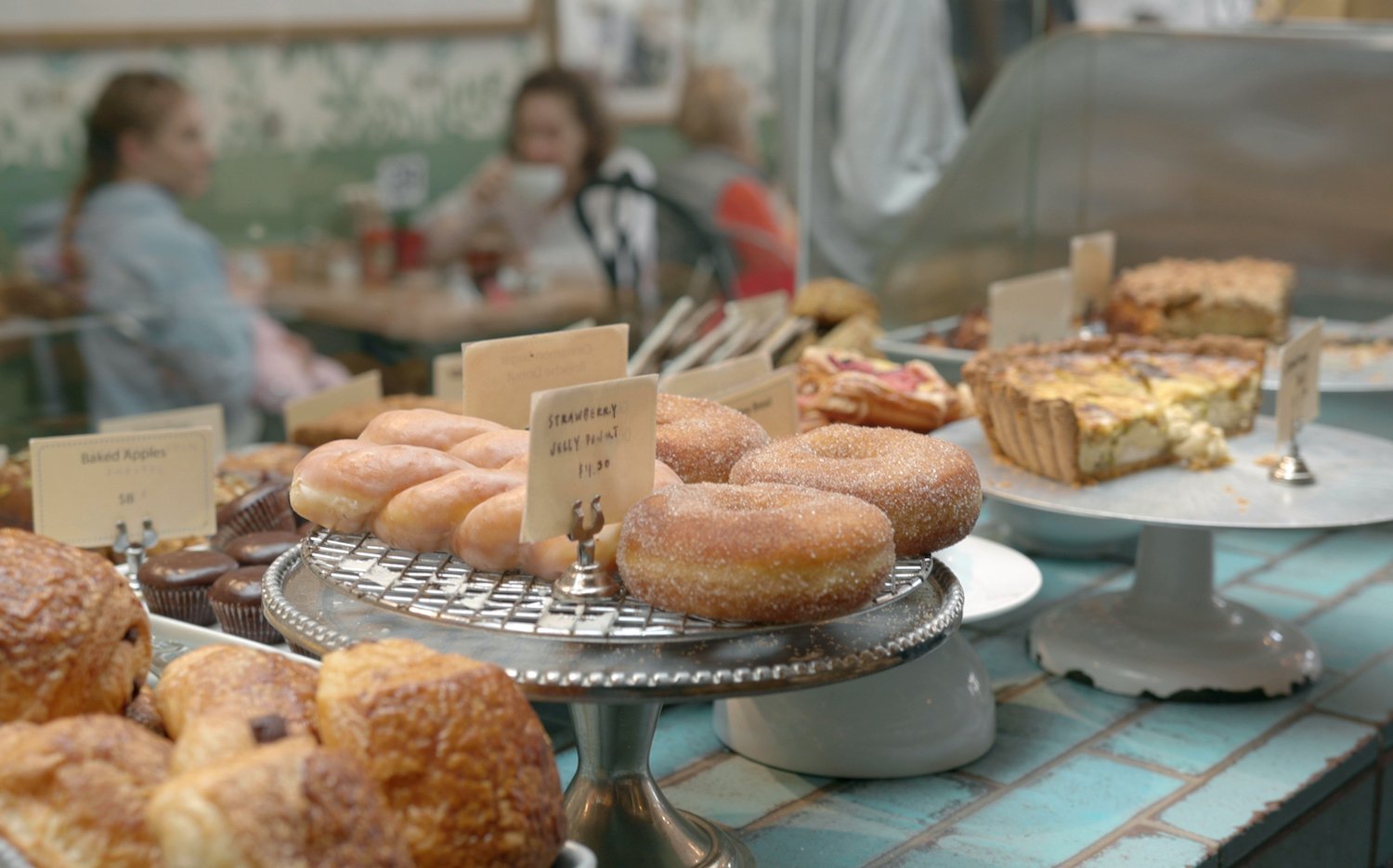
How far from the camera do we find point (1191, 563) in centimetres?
230

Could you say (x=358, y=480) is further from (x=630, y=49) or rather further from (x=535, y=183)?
(x=630, y=49)

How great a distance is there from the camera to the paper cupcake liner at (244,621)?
5.19 feet

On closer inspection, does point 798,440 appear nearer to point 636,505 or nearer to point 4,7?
point 636,505

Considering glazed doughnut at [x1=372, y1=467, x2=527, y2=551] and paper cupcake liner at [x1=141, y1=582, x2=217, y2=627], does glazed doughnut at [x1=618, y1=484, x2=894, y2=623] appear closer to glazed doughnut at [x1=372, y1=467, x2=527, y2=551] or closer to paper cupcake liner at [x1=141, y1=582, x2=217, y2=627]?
glazed doughnut at [x1=372, y1=467, x2=527, y2=551]

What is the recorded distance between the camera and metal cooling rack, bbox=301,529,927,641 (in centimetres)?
119

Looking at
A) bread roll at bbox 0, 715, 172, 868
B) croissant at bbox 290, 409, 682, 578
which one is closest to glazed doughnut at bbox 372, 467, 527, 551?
croissant at bbox 290, 409, 682, 578

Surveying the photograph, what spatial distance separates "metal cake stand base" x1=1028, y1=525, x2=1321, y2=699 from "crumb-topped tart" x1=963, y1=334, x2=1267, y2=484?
0.57ft

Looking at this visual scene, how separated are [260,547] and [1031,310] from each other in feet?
5.76

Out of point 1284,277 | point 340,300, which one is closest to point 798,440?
point 1284,277

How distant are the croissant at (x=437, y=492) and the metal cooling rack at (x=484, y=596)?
0.06 ft

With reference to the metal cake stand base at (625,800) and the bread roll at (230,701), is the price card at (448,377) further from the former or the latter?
the bread roll at (230,701)

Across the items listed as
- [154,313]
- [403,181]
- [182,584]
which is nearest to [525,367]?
[182,584]

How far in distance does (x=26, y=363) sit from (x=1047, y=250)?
9.31 ft

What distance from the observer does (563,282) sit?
15.0ft
